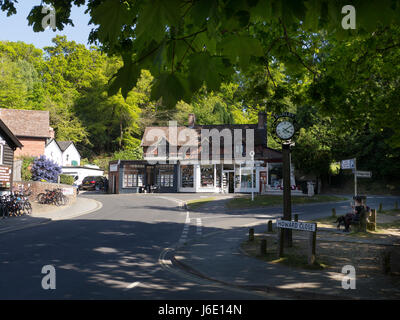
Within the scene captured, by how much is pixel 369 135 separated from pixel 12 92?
161 ft

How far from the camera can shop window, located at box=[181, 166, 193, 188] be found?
40938 millimetres

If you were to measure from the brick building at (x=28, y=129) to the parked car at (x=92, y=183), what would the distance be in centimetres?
636

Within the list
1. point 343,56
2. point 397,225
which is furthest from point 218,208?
point 343,56

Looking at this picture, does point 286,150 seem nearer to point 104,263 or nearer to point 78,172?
point 104,263

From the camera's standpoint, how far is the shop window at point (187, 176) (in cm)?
4094

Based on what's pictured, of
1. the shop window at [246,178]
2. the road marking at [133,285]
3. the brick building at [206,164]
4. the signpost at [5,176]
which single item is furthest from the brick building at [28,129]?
the road marking at [133,285]

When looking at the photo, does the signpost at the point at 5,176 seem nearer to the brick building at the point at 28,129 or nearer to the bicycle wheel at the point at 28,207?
the bicycle wheel at the point at 28,207

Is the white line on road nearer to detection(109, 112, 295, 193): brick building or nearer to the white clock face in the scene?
the white clock face

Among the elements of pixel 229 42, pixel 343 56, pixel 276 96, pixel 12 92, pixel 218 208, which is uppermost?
pixel 12 92

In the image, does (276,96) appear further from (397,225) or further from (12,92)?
(12,92)

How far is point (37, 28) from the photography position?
239 inches

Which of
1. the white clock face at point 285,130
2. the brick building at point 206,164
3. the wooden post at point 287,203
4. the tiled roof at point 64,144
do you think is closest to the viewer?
the wooden post at point 287,203

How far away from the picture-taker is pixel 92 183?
46156 mm

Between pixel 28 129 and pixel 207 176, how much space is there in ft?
75.5
